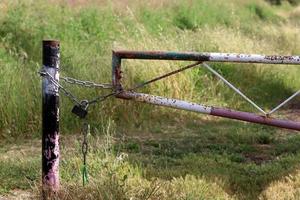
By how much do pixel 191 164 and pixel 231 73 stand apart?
16.7 ft

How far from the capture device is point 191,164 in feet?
19.1

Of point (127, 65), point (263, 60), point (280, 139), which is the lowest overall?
point (280, 139)

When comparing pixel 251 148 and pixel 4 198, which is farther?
pixel 251 148

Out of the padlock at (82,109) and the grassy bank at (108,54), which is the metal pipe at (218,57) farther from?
the grassy bank at (108,54)

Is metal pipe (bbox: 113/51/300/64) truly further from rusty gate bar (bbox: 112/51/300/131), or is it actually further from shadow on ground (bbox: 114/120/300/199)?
shadow on ground (bbox: 114/120/300/199)

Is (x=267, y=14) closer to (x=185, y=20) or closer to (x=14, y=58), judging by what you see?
(x=185, y=20)

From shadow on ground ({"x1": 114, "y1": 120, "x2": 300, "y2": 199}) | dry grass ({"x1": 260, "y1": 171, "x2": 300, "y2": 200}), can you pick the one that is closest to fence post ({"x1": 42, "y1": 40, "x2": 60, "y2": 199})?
shadow on ground ({"x1": 114, "y1": 120, "x2": 300, "y2": 199})

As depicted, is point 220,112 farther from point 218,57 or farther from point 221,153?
point 221,153

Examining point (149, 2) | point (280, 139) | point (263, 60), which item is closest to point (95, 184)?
point (263, 60)

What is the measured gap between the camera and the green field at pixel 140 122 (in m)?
4.82

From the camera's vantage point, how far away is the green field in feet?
15.8

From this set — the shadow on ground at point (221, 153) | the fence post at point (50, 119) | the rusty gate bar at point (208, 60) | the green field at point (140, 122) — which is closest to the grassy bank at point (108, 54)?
the green field at point (140, 122)

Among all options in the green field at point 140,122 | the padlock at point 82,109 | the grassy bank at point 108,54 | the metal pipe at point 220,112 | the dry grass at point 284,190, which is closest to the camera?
the metal pipe at point 220,112

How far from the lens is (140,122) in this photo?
8.16m
